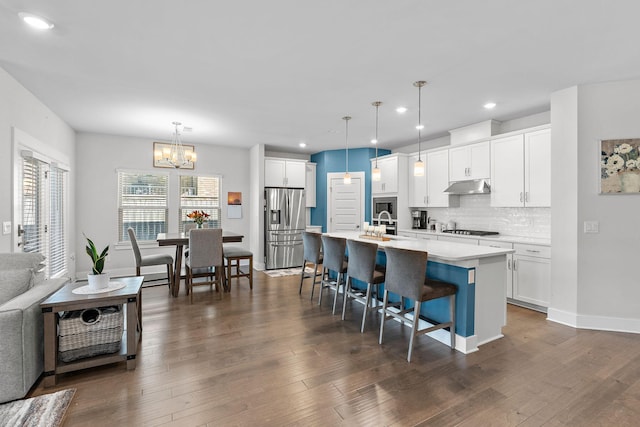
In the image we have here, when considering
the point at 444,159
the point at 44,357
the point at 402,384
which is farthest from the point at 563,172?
the point at 44,357

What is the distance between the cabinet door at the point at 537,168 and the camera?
3906 millimetres

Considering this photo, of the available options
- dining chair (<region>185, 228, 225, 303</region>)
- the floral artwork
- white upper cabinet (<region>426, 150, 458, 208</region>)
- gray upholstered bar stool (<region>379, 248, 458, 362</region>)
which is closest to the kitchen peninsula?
gray upholstered bar stool (<region>379, 248, 458, 362</region>)

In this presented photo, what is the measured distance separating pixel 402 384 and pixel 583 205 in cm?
283

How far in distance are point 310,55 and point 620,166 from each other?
3.36 meters

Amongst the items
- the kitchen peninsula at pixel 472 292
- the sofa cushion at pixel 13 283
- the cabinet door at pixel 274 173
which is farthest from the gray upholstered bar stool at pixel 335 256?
the cabinet door at pixel 274 173

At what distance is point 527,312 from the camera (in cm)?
381

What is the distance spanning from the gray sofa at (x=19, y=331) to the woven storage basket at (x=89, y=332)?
0.49 ft

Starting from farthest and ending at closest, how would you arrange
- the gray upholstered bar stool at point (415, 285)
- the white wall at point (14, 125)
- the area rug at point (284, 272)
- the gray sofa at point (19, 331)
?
the area rug at point (284, 272) → the white wall at point (14, 125) → the gray upholstered bar stool at point (415, 285) → the gray sofa at point (19, 331)

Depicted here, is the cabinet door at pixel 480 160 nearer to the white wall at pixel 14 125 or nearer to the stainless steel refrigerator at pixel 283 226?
the stainless steel refrigerator at pixel 283 226

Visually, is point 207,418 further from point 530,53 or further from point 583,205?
point 583,205

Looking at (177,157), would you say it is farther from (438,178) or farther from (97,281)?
(438,178)

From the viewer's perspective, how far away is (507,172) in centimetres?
437

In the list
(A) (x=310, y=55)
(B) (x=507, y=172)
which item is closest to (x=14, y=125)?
(A) (x=310, y=55)

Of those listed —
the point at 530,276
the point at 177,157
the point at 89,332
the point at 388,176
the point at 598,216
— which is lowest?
the point at 89,332
